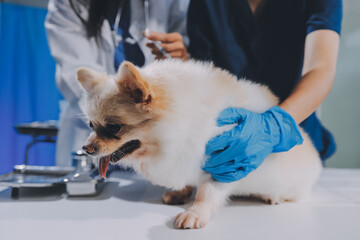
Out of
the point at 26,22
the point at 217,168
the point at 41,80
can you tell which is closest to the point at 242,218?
the point at 217,168

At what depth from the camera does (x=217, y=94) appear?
78 centimetres

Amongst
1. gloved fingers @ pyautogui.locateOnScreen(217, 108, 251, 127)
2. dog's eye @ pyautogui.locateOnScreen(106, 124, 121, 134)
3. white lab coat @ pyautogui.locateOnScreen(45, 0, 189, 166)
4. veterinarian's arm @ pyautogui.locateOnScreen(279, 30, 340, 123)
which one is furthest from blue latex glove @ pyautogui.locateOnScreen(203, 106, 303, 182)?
white lab coat @ pyautogui.locateOnScreen(45, 0, 189, 166)

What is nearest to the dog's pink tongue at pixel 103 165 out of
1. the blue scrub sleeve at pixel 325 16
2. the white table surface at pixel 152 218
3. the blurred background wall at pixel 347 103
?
the white table surface at pixel 152 218

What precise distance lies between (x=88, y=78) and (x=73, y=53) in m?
0.64

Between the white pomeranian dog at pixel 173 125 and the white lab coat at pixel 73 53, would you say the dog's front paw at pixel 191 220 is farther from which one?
the white lab coat at pixel 73 53

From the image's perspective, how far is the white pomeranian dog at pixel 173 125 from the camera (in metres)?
0.70

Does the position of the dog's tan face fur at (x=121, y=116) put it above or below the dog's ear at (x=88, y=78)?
below

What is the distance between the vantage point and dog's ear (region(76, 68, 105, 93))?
0.81 meters

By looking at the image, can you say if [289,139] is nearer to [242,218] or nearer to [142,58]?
[242,218]

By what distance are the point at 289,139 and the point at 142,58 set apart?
2.96 ft

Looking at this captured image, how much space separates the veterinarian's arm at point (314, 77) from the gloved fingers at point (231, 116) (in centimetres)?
21

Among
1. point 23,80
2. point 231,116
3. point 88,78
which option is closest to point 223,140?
point 231,116

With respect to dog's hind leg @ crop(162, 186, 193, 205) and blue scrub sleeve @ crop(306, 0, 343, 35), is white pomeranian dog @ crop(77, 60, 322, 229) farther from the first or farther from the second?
blue scrub sleeve @ crop(306, 0, 343, 35)

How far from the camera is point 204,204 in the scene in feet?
2.52
